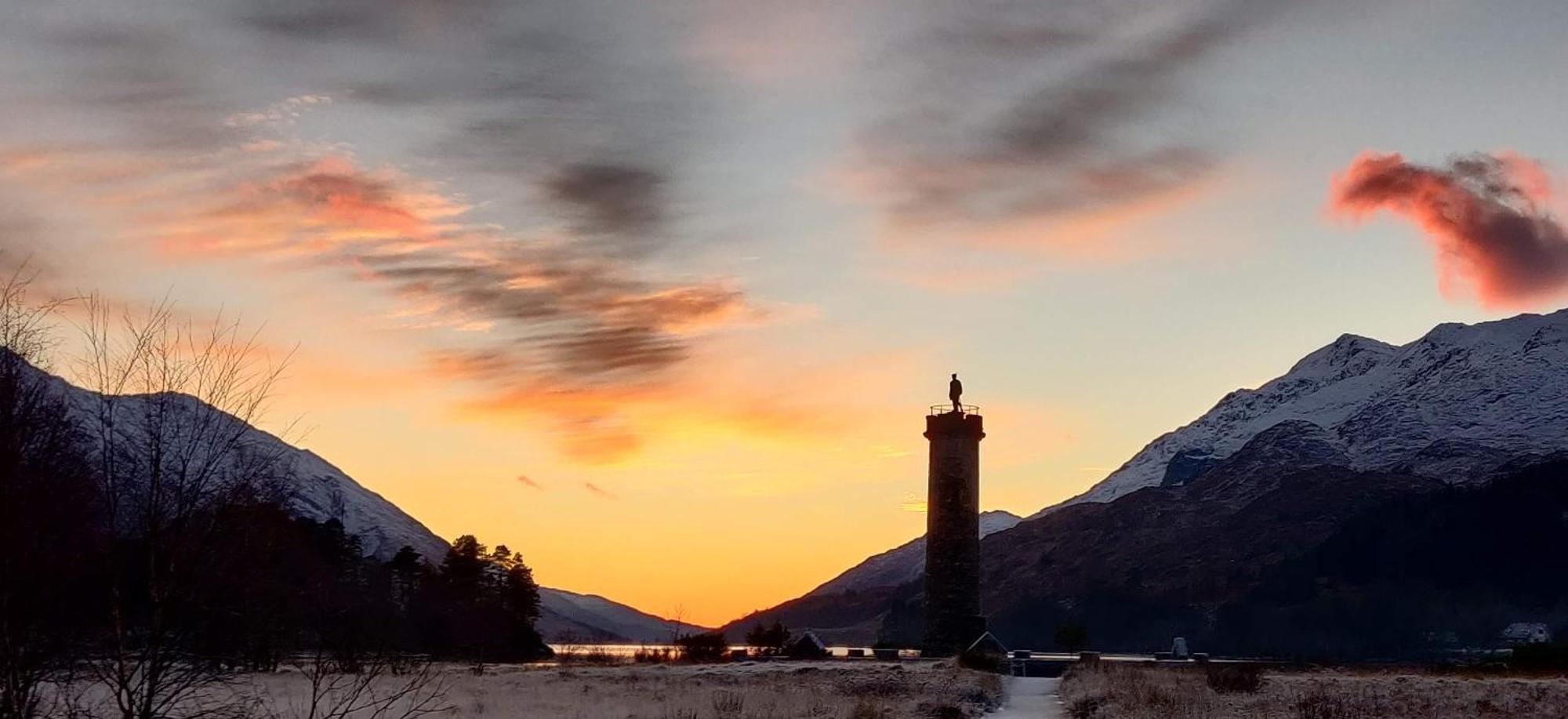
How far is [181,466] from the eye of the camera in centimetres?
1484

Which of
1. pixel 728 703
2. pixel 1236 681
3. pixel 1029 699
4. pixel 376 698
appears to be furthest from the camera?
pixel 1029 699

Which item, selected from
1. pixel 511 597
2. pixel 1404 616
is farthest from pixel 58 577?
pixel 1404 616

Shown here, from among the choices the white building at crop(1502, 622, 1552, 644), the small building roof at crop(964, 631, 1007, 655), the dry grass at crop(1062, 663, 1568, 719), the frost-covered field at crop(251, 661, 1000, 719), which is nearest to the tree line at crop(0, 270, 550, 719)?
the frost-covered field at crop(251, 661, 1000, 719)

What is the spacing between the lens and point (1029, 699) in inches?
1901

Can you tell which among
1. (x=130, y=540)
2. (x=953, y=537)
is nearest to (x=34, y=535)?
(x=130, y=540)

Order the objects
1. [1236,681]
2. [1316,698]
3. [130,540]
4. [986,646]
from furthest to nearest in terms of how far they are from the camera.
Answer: [986,646] → [1236,681] → [1316,698] → [130,540]

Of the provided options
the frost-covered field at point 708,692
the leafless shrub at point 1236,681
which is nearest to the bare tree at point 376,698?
the frost-covered field at point 708,692

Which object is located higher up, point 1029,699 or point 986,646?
point 986,646

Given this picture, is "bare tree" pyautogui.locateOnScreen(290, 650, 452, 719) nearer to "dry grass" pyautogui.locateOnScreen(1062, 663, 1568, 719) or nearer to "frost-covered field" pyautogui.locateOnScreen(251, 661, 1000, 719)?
"frost-covered field" pyautogui.locateOnScreen(251, 661, 1000, 719)

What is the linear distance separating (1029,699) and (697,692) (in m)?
12.2

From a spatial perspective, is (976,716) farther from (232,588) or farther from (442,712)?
(232,588)

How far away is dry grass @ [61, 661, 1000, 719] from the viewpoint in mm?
34469

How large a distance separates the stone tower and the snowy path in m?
14.8

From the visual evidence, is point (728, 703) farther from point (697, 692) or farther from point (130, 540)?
point (130, 540)
